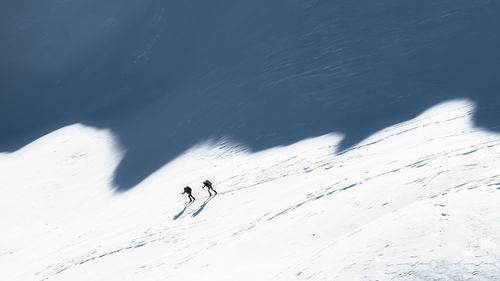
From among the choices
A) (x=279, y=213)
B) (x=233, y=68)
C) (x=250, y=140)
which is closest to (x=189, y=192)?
(x=279, y=213)

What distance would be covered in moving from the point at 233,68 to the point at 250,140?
913 cm

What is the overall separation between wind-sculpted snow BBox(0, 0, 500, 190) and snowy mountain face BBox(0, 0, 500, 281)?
0.12 metres

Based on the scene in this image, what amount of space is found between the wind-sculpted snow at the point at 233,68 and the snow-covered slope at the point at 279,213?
74.7 inches

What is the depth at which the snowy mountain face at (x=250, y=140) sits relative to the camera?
1852 centimetres

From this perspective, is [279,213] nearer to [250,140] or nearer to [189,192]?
[189,192]

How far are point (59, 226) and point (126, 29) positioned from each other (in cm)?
2185

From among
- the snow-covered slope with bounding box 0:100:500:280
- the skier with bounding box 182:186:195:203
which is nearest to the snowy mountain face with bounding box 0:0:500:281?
the snow-covered slope with bounding box 0:100:500:280

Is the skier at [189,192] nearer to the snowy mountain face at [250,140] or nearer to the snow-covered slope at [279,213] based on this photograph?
the snow-covered slope at [279,213]

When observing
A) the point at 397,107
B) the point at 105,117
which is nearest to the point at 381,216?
the point at 397,107

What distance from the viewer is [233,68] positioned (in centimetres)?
4138

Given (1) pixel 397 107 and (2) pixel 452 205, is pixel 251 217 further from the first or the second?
(1) pixel 397 107

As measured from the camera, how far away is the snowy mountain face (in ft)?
60.7

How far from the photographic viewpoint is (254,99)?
37375 mm

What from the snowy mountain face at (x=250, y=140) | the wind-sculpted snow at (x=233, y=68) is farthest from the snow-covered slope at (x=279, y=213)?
the wind-sculpted snow at (x=233, y=68)
